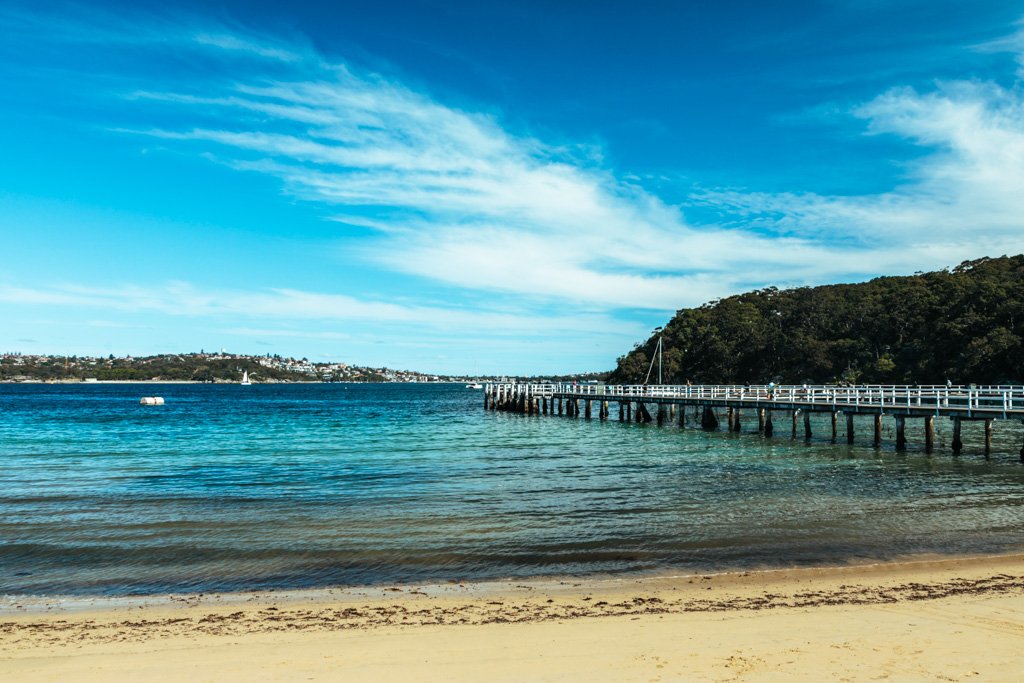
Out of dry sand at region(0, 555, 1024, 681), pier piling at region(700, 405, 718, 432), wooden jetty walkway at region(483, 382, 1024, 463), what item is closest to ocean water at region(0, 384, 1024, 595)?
dry sand at region(0, 555, 1024, 681)

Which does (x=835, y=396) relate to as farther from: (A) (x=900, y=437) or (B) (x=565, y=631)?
(B) (x=565, y=631)

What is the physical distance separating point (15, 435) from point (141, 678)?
42812 millimetres

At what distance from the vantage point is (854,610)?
8.87m

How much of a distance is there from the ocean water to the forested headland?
35.5 metres

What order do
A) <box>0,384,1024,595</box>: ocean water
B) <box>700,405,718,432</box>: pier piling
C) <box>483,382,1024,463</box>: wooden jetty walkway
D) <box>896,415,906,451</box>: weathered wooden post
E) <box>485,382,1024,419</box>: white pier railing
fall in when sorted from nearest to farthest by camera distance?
1. <box>0,384,1024,595</box>: ocean water
2. <box>483,382,1024,463</box>: wooden jetty walkway
3. <box>485,382,1024,419</box>: white pier railing
4. <box>896,415,906,451</box>: weathered wooden post
5. <box>700,405,718,432</box>: pier piling

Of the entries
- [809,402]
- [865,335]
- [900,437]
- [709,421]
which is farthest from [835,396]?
[865,335]

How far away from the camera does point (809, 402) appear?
36781mm

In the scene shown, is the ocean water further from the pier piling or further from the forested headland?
the forested headland

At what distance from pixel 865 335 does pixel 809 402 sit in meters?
55.4

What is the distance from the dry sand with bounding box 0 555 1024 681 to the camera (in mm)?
6883

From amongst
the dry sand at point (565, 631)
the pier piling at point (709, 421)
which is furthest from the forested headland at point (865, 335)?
the dry sand at point (565, 631)

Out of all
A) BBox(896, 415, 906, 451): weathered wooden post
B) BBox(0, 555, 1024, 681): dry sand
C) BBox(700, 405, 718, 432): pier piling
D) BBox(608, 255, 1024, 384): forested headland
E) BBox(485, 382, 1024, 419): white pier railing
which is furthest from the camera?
BBox(608, 255, 1024, 384): forested headland

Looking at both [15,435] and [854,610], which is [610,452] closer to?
[854,610]

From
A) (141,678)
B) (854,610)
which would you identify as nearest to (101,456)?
(141,678)
